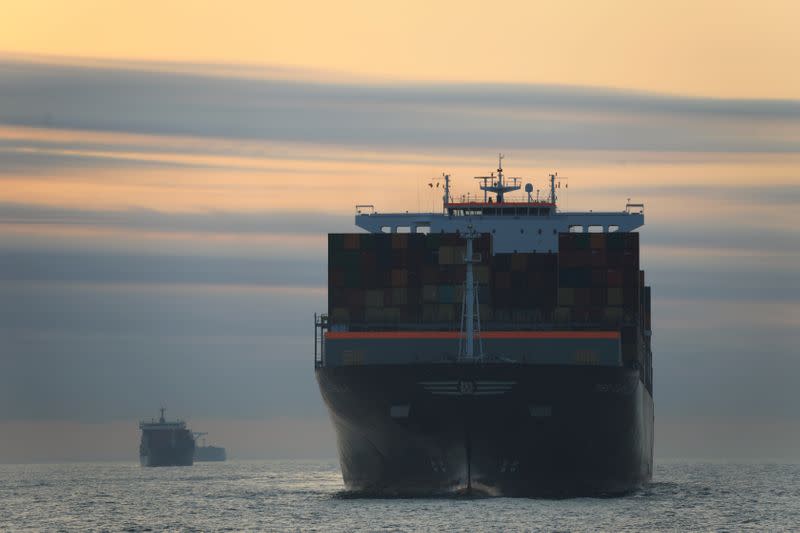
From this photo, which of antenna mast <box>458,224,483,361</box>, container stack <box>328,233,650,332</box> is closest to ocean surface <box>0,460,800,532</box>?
antenna mast <box>458,224,483,361</box>

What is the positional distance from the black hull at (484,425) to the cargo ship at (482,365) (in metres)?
0.06

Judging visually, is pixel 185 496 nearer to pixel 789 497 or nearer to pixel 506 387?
pixel 506 387

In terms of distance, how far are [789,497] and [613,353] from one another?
1992cm

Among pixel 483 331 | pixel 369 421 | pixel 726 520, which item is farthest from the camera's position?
pixel 483 331

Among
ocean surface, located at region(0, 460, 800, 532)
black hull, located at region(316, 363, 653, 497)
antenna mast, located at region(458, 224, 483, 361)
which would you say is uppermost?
antenna mast, located at region(458, 224, 483, 361)

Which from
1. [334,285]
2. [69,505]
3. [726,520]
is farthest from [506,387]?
[69,505]

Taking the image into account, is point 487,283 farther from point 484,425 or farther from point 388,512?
point 388,512

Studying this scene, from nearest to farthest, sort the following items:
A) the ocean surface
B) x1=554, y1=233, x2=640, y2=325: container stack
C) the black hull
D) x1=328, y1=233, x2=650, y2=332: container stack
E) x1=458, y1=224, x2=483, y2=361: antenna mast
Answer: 1. the ocean surface
2. the black hull
3. x1=458, y1=224, x2=483, y2=361: antenna mast
4. x1=328, y1=233, x2=650, y2=332: container stack
5. x1=554, y1=233, x2=640, y2=325: container stack

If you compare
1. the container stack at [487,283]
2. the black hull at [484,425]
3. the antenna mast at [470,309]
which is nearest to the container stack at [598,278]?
the container stack at [487,283]

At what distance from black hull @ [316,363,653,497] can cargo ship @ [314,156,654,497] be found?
0.06 metres

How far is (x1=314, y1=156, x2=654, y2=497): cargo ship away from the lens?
7044 centimetres

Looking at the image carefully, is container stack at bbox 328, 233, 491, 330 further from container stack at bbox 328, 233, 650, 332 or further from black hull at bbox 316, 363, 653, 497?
black hull at bbox 316, 363, 653, 497

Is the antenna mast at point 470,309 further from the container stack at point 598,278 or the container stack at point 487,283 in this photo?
the container stack at point 598,278

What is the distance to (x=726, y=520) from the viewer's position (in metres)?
68.5
